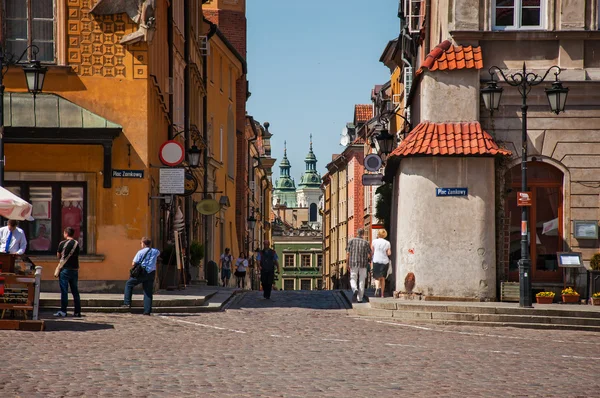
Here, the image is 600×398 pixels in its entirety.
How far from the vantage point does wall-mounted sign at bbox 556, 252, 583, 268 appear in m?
26.4

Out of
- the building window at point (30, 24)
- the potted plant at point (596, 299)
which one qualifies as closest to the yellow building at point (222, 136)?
the building window at point (30, 24)

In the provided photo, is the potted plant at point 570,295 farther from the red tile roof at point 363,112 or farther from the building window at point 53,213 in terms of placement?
the red tile roof at point 363,112

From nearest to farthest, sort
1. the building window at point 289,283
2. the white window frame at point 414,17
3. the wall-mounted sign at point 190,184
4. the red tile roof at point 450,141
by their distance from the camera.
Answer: the red tile roof at point 450,141 → the wall-mounted sign at point 190,184 → the white window frame at point 414,17 → the building window at point 289,283

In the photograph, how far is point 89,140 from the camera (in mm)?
27562

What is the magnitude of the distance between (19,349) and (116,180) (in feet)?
41.4

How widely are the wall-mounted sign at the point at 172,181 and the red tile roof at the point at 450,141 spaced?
230 inches

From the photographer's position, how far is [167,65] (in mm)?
35938

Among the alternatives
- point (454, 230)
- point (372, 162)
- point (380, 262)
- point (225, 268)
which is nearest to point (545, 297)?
point (454, 230)

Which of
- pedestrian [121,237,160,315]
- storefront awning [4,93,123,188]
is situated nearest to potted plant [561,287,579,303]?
pedestrian [121,237,160,315]

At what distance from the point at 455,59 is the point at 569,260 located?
16.5 ft

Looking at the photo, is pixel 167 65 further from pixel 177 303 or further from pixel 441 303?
pixel 441 303

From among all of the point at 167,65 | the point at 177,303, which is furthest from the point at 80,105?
the point at 167,65

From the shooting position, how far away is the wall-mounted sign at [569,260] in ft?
86.5

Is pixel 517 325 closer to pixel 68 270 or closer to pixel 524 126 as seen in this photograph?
pixel 524 126
